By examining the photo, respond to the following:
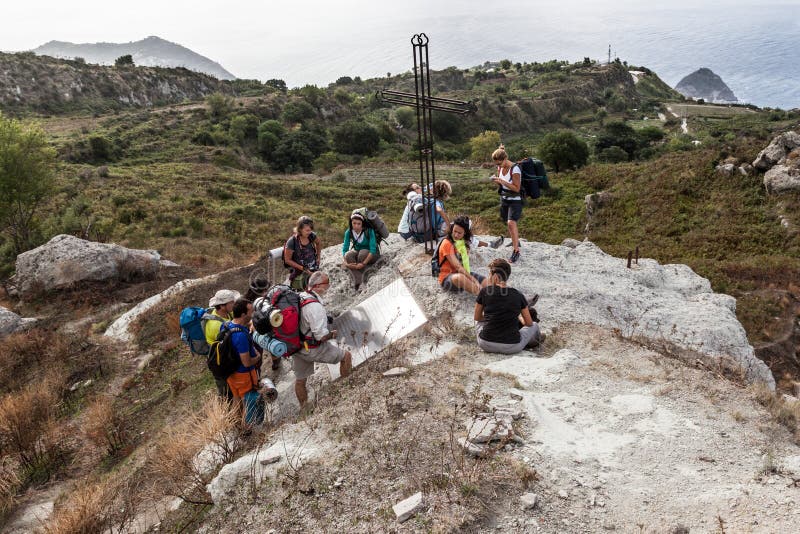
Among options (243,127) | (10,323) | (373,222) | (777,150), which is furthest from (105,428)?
(243,127)

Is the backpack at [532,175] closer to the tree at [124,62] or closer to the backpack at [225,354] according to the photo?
the backpack at [225,354]

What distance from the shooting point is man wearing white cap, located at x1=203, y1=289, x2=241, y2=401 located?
5941mm

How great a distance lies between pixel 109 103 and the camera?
76375 millimetres

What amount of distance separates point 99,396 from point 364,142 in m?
61.2

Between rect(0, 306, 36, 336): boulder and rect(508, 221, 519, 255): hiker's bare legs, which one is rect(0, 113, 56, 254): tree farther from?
rect(508, 221, 519, 255): hiker's bare legs

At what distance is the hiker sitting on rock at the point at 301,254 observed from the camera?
29.0 feet

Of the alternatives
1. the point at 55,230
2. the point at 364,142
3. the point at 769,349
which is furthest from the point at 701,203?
the point at 364,142

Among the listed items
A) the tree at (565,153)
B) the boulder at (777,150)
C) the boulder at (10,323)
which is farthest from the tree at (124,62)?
the boulder at (777,150)

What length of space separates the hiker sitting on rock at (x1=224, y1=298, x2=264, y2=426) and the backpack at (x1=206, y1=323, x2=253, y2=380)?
2 cm

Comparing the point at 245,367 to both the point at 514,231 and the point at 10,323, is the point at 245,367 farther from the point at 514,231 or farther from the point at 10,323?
the point at 10,323

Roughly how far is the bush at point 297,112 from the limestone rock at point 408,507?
75.1m

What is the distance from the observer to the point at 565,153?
3956 centimetres

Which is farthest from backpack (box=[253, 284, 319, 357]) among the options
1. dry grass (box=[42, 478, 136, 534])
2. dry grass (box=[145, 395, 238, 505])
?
dry grass (box=[42, 478, 136, 534])

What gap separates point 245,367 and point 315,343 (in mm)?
871
